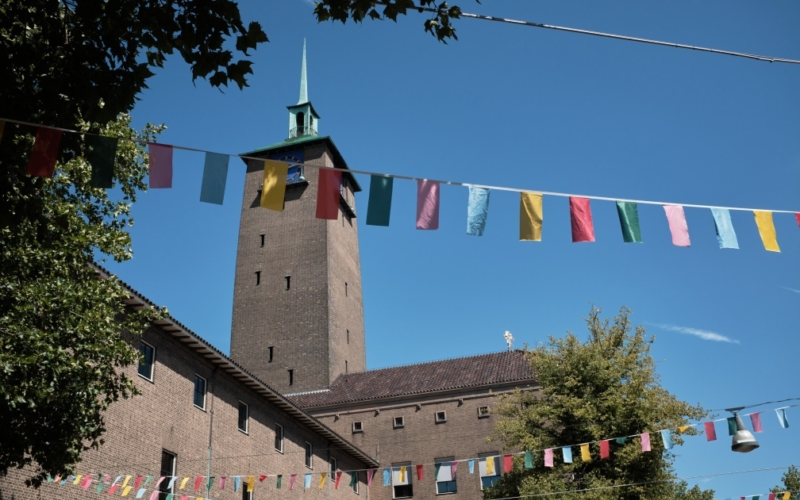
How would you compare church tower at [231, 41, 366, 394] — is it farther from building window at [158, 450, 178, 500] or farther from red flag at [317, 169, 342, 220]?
red flag at [317, 169, 342, 220]

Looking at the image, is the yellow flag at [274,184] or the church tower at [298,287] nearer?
the yellow flag at [274,184]

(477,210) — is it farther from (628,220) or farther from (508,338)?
(508,338)

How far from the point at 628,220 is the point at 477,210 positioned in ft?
7.07

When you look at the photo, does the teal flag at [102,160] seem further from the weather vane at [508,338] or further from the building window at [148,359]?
the weather vane at [508,338]

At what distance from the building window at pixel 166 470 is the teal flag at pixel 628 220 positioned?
662 inches

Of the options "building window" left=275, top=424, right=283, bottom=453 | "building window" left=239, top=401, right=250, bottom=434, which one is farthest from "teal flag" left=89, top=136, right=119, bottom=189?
"building window" left=275, top=424, right=283, bottom=453

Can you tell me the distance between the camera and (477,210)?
10547mm

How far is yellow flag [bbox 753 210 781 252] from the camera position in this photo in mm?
11172

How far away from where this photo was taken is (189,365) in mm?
25484

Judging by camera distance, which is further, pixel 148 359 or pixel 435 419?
pixel 435 419

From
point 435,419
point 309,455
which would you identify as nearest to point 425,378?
point 435,419

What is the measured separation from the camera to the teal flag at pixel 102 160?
8.95m

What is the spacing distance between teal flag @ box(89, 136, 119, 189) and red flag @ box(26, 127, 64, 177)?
402 mm

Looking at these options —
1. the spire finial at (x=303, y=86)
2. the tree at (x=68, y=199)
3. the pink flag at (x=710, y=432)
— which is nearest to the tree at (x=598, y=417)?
the pink flag at (x=710, y=432)
